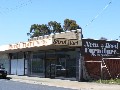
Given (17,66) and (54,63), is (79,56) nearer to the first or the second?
(54,63)

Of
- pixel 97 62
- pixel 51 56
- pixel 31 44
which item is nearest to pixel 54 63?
pixel 51 56

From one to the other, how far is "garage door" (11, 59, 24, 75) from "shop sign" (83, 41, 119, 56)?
1432cm

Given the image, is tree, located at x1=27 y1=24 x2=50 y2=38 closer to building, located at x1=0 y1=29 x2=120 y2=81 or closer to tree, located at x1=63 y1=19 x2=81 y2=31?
tree, located at x1=63 y1=19 x2=81 y2=31

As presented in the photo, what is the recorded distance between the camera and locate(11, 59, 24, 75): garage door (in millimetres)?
44719

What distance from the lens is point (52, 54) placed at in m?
36.5

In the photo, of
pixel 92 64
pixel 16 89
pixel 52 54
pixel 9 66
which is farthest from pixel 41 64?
pixel 16 89

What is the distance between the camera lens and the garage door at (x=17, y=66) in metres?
44.7

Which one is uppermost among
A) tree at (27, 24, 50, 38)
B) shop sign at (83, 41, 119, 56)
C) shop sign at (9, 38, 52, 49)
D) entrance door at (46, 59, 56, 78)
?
tree at (27, 24, 50, 38)

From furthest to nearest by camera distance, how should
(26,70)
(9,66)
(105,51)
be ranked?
(9,66)
(26,70)
(105,51)

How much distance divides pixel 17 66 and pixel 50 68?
10.2 metres

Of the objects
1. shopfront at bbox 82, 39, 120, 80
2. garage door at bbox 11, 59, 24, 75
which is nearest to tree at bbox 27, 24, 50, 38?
garage door at bbox 11, 59, 24, 75

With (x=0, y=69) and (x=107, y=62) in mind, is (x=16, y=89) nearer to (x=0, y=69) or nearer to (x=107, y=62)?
(x=107, y=62)

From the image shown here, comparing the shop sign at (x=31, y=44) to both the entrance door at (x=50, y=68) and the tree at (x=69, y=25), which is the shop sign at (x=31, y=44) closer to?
the entrance door at (x=50, y=68)

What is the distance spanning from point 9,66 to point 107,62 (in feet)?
66.7
